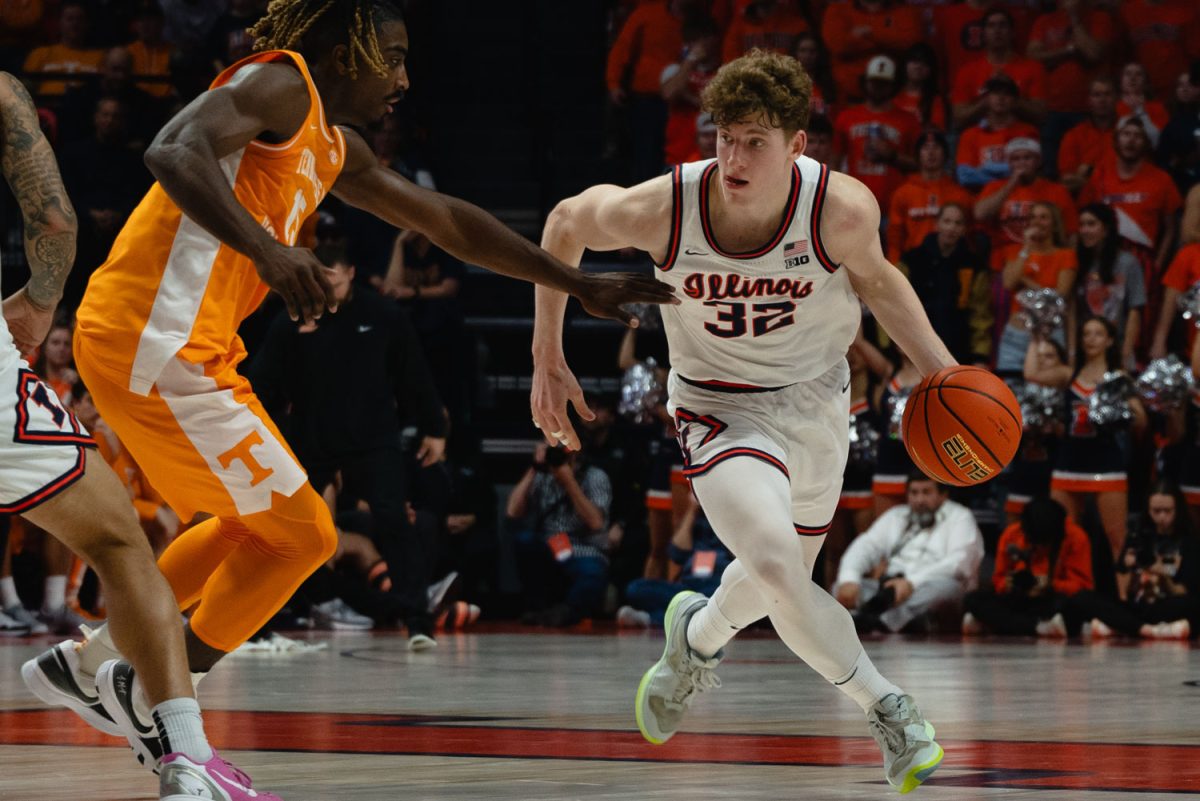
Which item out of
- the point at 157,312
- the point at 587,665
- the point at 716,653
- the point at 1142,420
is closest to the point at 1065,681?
the point at 587,665

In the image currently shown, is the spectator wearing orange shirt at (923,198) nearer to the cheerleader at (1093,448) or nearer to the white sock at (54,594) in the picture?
the cheerleader at (1093,448)

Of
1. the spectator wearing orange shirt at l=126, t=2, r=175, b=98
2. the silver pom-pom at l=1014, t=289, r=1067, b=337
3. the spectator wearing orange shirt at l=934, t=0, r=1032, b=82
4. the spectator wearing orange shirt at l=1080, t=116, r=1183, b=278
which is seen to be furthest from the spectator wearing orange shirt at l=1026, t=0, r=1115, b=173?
the spectator wearing orange shirt at l=126, t=2, r=175, b=98

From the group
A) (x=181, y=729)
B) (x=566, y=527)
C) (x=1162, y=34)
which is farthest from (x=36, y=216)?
(x=1162, y=34)

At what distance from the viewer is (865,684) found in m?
5.14

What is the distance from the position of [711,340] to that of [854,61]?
9306mm

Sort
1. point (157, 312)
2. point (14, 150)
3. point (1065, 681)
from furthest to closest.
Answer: point (1065, 681), point (157, 312), point (14, 150)

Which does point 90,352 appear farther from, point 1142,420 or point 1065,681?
point 1142,420

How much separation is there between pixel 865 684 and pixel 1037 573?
7.26 metres

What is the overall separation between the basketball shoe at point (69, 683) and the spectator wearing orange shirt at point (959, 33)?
10.8 m

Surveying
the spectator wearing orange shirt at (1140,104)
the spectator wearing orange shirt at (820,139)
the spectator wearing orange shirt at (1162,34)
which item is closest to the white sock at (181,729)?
the spectator wearing orange shirt at (820,139)

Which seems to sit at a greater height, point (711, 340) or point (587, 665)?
point (711, 340)

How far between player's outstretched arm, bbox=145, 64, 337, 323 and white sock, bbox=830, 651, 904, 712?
1.80 meters

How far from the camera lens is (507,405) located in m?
14.9

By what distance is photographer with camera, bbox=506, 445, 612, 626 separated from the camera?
13.2 metres
